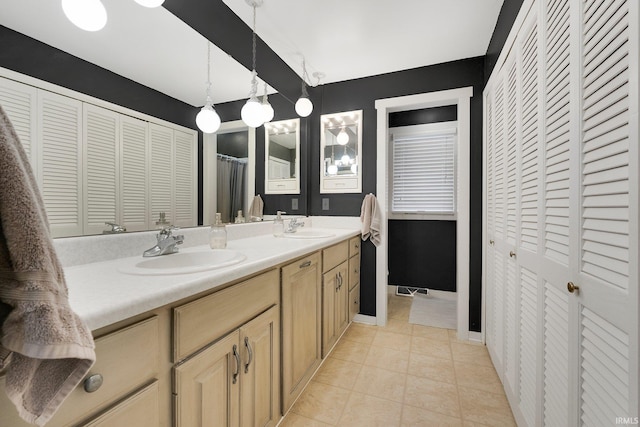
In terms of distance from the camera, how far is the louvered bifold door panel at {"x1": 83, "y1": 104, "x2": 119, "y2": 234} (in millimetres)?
1038

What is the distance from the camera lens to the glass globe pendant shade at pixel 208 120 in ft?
5.04

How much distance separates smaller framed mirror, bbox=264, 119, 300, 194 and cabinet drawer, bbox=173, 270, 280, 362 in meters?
1.23

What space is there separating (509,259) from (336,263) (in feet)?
3.40

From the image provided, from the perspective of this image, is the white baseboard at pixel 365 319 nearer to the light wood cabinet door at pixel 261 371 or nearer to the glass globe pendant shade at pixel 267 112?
the light wood cabinet door at pixel 261 371

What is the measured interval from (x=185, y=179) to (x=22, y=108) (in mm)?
639

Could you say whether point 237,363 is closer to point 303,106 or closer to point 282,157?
point 282,157

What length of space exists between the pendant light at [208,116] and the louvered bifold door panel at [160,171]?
0.66ft

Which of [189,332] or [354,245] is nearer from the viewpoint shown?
[189,332]

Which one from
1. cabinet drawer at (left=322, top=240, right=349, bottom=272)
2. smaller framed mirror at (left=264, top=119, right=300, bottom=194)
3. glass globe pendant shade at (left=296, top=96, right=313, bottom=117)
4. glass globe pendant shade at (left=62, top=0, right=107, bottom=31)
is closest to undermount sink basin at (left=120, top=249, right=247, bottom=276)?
cabinet drawer at (left=322, top=240, right=349, bottom=272)

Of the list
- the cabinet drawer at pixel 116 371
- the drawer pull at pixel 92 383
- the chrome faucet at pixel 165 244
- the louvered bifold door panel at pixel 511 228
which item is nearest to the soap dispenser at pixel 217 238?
the chrome faucet at pixel 165 244

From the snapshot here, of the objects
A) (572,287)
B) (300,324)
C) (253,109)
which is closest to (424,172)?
(253,109)

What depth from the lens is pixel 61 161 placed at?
0.97 m

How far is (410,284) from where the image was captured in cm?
336

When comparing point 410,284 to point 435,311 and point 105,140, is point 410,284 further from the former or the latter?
point 105,140
